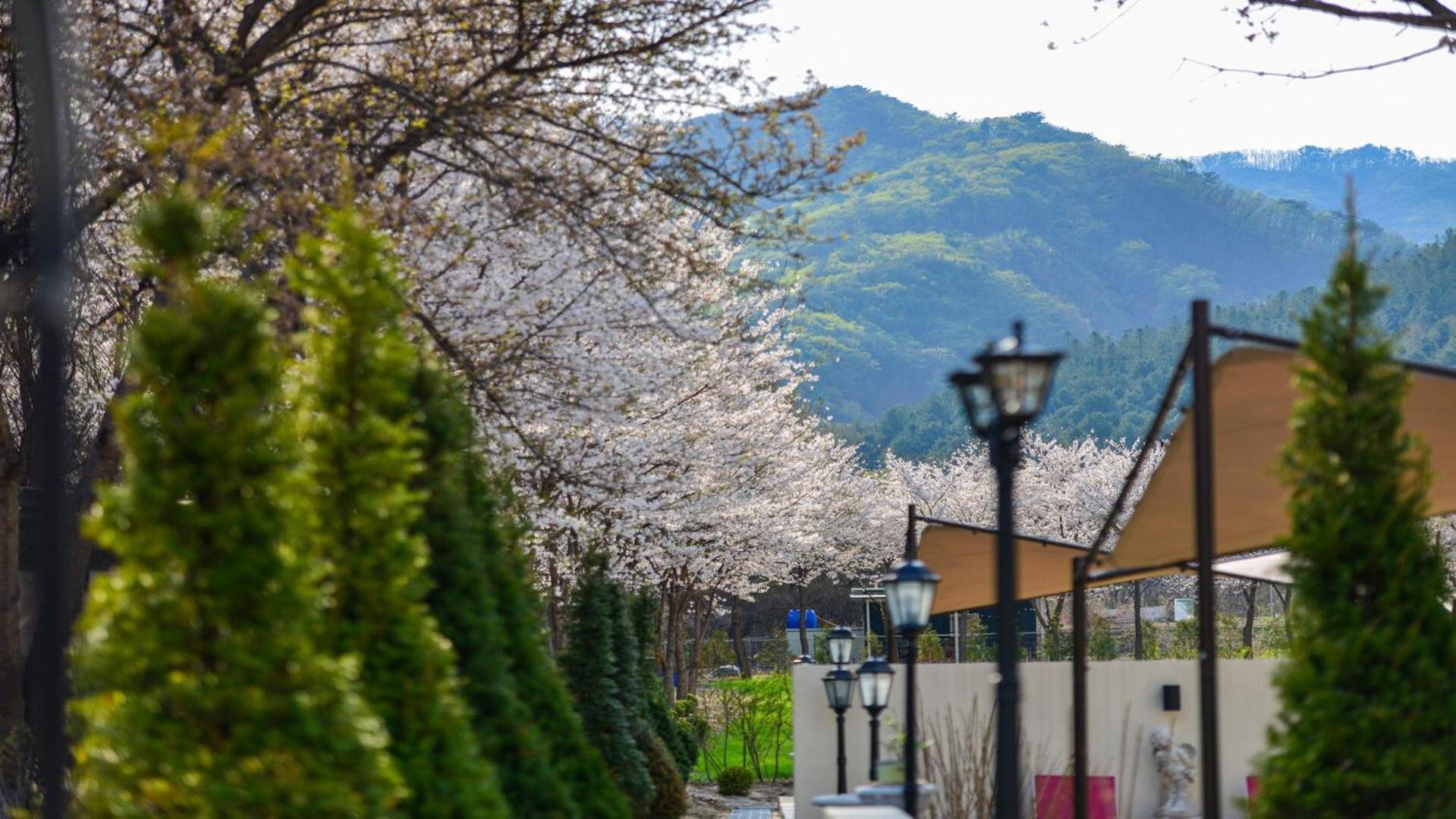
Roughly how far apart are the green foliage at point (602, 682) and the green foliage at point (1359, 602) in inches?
276

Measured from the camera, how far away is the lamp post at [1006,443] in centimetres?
547

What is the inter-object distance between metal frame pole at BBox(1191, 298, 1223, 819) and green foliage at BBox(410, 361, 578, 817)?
8.69ft

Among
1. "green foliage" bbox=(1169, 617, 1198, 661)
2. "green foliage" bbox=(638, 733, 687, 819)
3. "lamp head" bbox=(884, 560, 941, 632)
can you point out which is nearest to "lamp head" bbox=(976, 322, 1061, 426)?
"lamp head" bbox=(884, 560, 941, 632)

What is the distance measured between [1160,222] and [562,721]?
133 metres

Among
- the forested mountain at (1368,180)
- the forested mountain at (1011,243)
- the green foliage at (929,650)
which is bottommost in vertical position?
the green foliage at (929,650)

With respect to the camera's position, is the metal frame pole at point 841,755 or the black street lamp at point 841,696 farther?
the metal frame pole at point 841,755

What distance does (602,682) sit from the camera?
12477 mm

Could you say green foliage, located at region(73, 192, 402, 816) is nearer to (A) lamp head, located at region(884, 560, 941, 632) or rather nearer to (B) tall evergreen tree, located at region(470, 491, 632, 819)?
(B) tall evergreen tree, located at region(470, 491, 632, 819)

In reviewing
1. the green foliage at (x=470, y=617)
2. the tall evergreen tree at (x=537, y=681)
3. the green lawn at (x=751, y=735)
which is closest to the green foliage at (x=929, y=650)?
the green lawn at (x=751, y=735)

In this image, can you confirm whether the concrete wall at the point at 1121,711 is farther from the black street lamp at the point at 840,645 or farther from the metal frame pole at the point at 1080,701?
the metal frame pole at the point at 1080,701

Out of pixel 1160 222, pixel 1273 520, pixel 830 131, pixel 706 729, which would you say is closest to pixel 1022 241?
pixel 1160 222

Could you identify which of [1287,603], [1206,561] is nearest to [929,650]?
[1287,603]

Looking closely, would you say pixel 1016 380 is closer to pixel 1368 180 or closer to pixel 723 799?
pixel 723 799

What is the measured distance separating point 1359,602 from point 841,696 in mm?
8174
